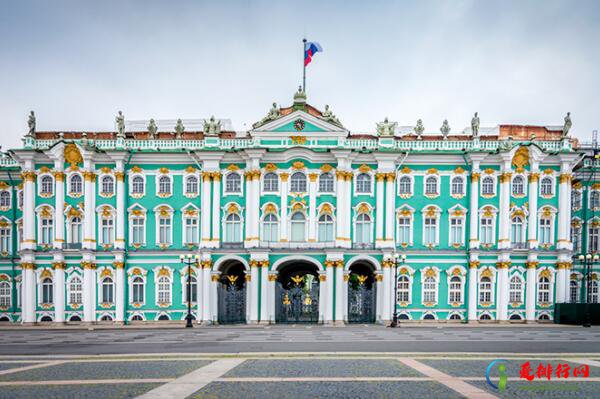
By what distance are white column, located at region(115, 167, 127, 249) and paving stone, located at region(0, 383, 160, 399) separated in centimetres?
2716

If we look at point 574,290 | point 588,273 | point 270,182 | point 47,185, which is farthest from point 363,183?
point 47,185

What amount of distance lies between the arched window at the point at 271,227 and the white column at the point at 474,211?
16716mm

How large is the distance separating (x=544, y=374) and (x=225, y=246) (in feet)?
91.3

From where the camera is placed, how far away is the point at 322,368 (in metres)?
13.6

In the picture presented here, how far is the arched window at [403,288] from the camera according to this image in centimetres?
3762

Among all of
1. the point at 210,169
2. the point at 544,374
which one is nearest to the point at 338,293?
the point at 210,169

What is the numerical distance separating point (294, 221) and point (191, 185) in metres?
9.59

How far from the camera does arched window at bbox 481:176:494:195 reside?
125ft

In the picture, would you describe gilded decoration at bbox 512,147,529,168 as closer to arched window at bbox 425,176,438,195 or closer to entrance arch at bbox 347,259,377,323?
arched window at bbox 425,176,438,195

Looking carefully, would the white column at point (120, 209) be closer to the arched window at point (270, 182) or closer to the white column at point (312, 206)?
the arched window at point (270, 182)

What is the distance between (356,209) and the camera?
37.4m

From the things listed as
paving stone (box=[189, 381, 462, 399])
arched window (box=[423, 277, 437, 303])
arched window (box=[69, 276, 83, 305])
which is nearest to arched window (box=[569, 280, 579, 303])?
arched window (box=[423, 277, 437, 303])

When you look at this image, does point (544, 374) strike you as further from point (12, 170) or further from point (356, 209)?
point (12, 170)

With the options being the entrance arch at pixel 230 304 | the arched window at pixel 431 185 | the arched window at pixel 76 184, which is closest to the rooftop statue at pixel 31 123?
the arched window at pixel 76 184
